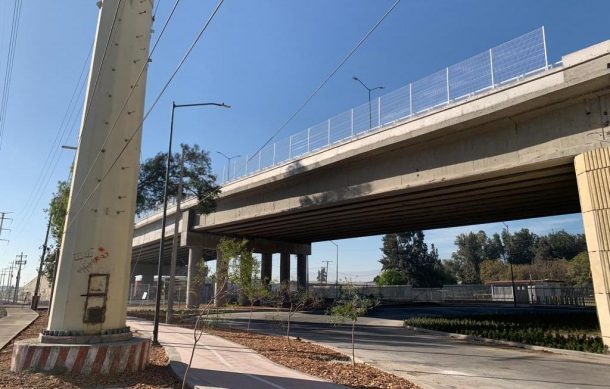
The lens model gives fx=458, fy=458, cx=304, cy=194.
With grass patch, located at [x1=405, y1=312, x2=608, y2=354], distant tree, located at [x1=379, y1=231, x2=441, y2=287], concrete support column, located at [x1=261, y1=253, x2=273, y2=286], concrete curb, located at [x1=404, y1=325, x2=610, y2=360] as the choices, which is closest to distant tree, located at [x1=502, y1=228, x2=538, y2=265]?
distant tree, located at [x1=379, y1=231, x2=441, y2=287]

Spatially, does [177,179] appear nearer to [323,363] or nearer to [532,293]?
[323,363]

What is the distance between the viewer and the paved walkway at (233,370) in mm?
9156

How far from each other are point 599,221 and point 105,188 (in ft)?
49.5

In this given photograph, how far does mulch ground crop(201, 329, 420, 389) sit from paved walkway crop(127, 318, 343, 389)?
465 mm

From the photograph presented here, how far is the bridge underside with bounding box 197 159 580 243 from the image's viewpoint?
22.2 meters

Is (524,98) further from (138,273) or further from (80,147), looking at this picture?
(138,273)

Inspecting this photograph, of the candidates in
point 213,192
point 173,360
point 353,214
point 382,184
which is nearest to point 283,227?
point 353,214

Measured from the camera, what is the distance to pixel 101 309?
1030 cm

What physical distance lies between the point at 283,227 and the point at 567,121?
29.8 metres

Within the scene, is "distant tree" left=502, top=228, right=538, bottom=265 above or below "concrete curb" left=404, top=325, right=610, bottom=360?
above

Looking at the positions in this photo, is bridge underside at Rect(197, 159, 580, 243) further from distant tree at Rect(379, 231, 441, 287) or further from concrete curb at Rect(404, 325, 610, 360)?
distant tree at Rect(379, 231, 441, 287)

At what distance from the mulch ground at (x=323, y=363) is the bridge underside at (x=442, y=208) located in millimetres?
Result: 10707

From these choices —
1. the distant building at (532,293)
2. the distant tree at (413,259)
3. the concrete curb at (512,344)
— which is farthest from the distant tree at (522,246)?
the concrete curb at (512,344)

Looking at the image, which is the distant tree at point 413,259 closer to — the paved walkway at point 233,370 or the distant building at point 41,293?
the distant building at point 41,293
